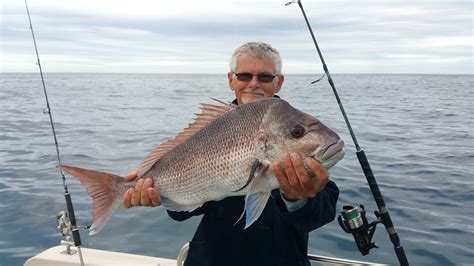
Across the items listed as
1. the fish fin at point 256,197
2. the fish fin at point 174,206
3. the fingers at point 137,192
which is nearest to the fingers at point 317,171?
the fish fin at point 256,197

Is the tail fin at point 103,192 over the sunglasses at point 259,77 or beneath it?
beneath

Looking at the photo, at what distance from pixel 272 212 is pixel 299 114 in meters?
0.79

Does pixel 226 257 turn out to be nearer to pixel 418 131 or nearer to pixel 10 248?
pixel 10 248

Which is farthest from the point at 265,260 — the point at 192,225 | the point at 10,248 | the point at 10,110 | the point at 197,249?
the point at 10,110

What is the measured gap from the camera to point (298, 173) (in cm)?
235

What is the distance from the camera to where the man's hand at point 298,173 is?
2.35m

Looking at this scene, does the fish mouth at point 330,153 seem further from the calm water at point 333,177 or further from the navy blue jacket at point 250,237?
the calm water at point 333,177

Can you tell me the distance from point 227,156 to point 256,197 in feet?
0.95

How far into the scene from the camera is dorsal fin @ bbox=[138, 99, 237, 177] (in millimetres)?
2760

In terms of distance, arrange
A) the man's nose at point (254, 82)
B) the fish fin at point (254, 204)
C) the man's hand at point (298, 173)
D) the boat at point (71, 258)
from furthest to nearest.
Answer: the boat at point (71, 258) → the man's nose at point (254, 82) → the fish fin at point (254, 204) → the man's hand at point (298, 173)

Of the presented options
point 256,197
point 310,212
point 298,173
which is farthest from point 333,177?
point 298,173

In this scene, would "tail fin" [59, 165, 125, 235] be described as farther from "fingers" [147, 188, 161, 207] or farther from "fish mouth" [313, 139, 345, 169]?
"fish mouth" [313, 139, 345, 169]

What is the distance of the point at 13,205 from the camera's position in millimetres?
7695

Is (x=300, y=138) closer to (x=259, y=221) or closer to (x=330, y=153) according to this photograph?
(x=330, y=153)
